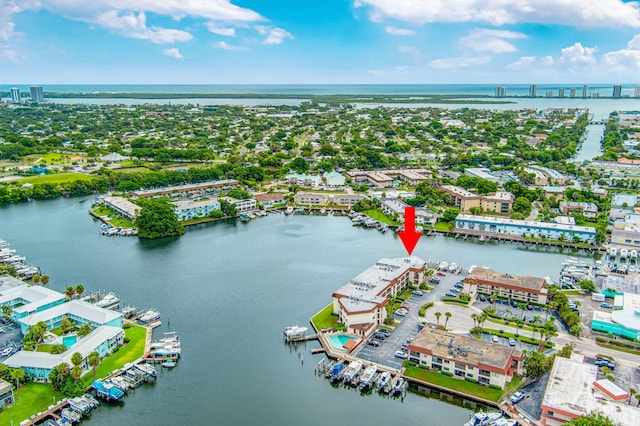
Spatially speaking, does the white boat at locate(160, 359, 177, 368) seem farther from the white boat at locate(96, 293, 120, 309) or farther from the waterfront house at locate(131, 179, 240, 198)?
the waterfront house at locate(131, 179, 240, 198)

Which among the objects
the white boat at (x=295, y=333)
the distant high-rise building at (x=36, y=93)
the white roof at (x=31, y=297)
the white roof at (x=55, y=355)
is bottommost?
the white boat at (x=295, y=333)

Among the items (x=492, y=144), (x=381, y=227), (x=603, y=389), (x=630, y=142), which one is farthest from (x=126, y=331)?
(x=630, y=142)

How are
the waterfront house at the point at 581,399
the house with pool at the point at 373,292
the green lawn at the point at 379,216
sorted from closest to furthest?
the waterfront house at the point at 581,399, the house with pool at the point at 373,292, the green lawn at the point at 379,216

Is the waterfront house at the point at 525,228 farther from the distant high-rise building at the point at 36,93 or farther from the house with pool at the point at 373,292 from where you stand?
the distant high-rise building at the point at 36,93

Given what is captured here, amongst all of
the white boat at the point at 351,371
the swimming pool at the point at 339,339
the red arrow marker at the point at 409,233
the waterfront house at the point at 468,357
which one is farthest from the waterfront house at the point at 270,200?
the waterfront house at the point at 468,357

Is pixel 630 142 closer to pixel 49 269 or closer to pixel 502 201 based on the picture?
pixel 502 201
